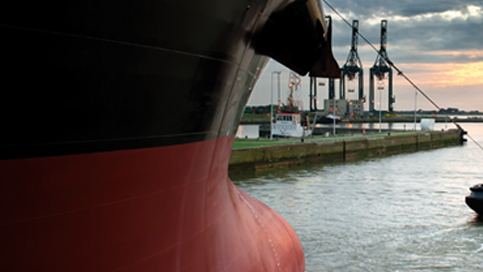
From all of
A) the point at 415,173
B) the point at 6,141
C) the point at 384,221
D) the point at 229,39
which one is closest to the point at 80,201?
the point at 6,141

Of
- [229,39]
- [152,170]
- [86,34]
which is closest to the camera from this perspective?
[86,34]

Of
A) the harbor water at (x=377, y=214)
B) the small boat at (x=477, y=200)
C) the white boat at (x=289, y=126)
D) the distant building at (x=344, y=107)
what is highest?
the distant building at (x=344, y=107)

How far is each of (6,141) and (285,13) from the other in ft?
8.64

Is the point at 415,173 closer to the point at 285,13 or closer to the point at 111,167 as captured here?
the point at 285,13

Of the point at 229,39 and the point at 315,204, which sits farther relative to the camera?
the point at 315,204

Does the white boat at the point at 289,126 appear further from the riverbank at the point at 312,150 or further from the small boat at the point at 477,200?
the small boat at the point at 477,200

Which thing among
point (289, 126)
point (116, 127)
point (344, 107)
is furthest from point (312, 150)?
point (344, 107)

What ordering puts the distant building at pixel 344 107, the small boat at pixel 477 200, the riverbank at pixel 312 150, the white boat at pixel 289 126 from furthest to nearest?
1. the distant building at pixel 344 107
2. the white boat at pixel 289 126
3. the riverbank at pixel 312 150
4. the small boat at pixel 477 200

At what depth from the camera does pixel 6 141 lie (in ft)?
6.35

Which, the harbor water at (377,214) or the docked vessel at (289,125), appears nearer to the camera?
the harbor water at (377,214)

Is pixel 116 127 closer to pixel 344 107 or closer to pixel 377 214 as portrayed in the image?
pixel 377 214

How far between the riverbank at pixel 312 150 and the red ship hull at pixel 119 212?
17.0 meters

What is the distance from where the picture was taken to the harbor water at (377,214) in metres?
8.95

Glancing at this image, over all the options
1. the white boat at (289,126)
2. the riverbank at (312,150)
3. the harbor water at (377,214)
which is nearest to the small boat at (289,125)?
the white boat at (289,126)
